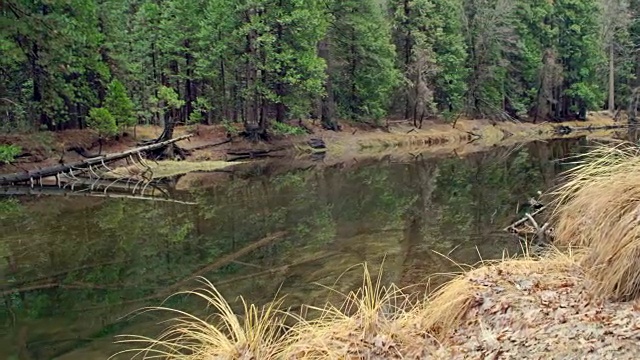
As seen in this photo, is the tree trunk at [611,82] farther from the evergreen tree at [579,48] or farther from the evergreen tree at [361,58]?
the evergreen tree at [361,58]

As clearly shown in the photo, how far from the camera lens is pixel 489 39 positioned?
44750 mm

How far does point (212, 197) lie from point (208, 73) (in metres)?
16.2

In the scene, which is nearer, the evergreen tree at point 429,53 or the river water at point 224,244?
the river water at point 224,244

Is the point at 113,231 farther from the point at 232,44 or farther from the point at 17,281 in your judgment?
the point at 232,44

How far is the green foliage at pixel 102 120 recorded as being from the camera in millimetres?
25953

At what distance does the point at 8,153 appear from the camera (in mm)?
21312

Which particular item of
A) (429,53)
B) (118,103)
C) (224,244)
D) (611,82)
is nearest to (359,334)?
(224,244)

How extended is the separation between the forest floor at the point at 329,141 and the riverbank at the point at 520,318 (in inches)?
850

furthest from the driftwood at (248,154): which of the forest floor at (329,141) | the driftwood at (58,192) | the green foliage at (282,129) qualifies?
the driftwood at (58,192)

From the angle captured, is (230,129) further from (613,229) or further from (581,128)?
(581,128)

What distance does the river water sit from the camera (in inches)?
307

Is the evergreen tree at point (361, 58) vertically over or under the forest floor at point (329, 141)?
over

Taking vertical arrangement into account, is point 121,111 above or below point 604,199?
above

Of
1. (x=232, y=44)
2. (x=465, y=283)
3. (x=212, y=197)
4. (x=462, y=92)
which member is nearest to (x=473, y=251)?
(x=465, y=283)
